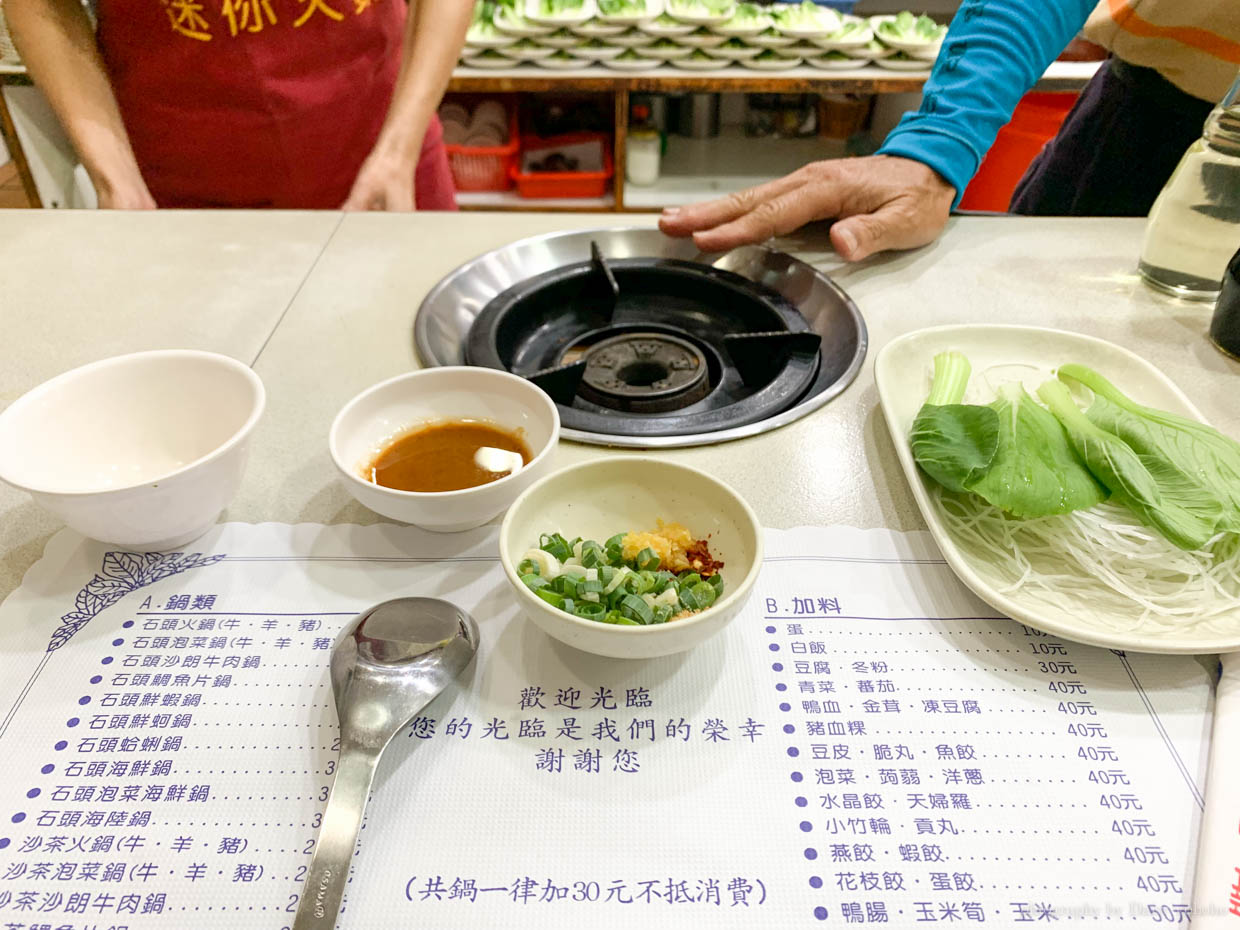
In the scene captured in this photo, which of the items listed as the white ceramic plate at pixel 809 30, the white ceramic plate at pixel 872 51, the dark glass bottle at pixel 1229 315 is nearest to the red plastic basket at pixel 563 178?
the white ceramic plate at pixel 809 30

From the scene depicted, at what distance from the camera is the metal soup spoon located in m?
0.49

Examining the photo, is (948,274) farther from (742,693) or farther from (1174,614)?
(742,693)

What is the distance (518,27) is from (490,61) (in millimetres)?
186

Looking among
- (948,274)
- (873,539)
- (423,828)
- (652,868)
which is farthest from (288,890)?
(948,274)

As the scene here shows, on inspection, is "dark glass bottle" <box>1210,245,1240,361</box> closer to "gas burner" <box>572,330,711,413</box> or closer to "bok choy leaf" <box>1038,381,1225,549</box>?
"bok choy leaf" <box>1038,381,1225,549</box>

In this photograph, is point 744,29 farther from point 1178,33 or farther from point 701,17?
point 1178,33

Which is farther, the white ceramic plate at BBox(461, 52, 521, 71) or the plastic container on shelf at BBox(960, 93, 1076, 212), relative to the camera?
the white ceramic plate at BBox(461, 52, 521, 71)

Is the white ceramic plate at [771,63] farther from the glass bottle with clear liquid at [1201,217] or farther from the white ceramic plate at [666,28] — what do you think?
the glass bottle with clear liquid at [1201,217]

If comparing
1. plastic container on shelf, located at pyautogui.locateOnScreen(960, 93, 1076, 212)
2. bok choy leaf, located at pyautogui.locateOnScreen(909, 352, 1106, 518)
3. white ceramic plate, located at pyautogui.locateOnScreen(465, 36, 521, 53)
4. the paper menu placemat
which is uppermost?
bok choy leaf, located at pyautogui.locateOnScreen(909, 352, 1106, 518)

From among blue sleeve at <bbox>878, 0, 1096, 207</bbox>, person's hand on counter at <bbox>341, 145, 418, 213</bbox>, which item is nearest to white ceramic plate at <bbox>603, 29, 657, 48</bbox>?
person's hand on counter at <bbox>341, 145, 418, 213</bbox>

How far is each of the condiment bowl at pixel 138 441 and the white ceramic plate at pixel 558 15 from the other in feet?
8.14

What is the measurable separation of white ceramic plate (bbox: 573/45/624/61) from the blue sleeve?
180 centimetres

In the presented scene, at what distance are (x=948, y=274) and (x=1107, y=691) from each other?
0.79 m

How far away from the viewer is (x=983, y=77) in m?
1.30
